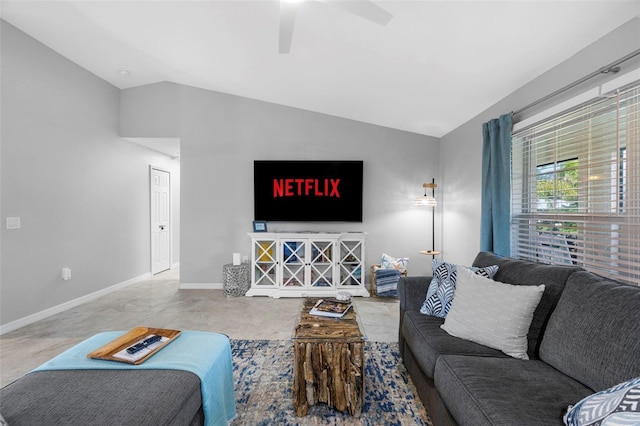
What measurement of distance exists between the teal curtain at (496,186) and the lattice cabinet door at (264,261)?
241 cm

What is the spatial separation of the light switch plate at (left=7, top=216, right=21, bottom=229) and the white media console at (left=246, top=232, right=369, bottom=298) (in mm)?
2254

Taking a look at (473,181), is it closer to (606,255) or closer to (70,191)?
(606,255)

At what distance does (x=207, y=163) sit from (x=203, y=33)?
5.78 feet

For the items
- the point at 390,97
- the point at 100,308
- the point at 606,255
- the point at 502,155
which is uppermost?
the point at 390,97

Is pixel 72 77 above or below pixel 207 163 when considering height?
above

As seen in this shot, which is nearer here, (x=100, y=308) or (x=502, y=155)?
(x=502, y=155)

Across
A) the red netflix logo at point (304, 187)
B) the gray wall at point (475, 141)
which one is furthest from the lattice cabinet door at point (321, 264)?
the gray wall at point (475, 141)

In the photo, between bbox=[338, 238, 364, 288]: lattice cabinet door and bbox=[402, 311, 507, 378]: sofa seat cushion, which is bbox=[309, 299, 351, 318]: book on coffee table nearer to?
bbox=[402, 311, 507, 378]: sofa seat cushion

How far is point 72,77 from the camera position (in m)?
3.33

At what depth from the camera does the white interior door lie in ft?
15.9

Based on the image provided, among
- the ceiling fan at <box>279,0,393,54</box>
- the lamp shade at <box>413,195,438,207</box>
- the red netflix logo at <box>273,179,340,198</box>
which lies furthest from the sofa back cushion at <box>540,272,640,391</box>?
the red netflix logo at <box>273,179,340,198</box>

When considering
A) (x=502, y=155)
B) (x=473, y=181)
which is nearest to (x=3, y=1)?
(x=502, y=155)

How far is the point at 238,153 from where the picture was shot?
13.2 ft

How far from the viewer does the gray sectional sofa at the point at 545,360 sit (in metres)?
1.05
